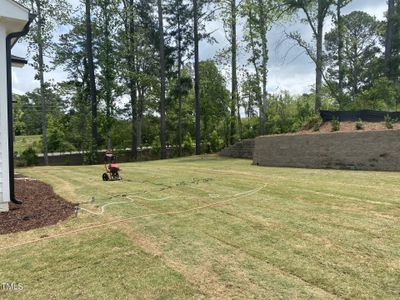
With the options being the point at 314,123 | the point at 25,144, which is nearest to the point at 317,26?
the point at 314,123

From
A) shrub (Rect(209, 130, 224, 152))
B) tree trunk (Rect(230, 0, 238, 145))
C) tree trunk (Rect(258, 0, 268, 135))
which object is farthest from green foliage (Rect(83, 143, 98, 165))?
tree trunk (Rect(258, 0, 268, 135))

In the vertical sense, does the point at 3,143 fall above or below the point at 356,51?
below

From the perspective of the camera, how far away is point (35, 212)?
523 cm

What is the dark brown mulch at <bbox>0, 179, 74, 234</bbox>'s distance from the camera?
456cm

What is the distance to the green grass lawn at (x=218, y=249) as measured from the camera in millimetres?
2684

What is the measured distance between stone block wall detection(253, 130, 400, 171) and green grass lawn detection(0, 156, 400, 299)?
377 centimetres

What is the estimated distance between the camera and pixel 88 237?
400cm

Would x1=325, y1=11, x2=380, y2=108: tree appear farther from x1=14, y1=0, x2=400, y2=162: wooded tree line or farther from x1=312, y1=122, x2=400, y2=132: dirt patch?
x1=312, y1=122, x2=400, y2=132: dirt patch

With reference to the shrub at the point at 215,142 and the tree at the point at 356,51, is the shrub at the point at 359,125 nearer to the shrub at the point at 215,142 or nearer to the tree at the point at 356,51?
the shrub at the point at 215,142

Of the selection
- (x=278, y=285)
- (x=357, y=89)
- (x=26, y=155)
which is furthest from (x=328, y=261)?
(x=357, y=89)

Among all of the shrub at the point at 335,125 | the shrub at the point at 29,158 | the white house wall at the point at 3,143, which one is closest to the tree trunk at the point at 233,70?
the shrub at the point at 335,125

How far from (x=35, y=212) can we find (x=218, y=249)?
3.23 m

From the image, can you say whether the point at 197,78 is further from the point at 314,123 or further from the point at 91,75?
the point at 314,123

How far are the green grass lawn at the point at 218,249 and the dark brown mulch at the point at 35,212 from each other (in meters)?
0.28
